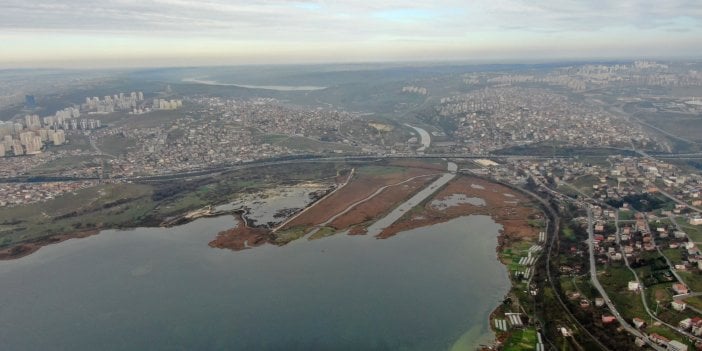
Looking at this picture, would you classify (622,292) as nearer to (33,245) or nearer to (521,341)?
(521,341)

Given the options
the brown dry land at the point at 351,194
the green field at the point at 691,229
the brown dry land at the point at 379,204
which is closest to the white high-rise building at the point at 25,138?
the brown dry land at the point at 351,194

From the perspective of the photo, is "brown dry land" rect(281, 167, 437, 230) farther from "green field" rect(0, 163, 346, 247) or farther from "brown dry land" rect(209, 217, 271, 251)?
"green field" rect(0, 163, 346, 247)

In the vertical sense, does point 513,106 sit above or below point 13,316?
above

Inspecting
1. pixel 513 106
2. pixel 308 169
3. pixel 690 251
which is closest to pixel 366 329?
pixel 690 251

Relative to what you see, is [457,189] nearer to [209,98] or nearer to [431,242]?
[431,242]

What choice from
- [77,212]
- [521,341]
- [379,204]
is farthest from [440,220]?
[77,212]

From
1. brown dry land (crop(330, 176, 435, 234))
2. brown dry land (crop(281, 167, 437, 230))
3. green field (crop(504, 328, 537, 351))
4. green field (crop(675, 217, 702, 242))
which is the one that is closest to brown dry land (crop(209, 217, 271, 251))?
brown dry land (crop(281, 167, 437, 230))
